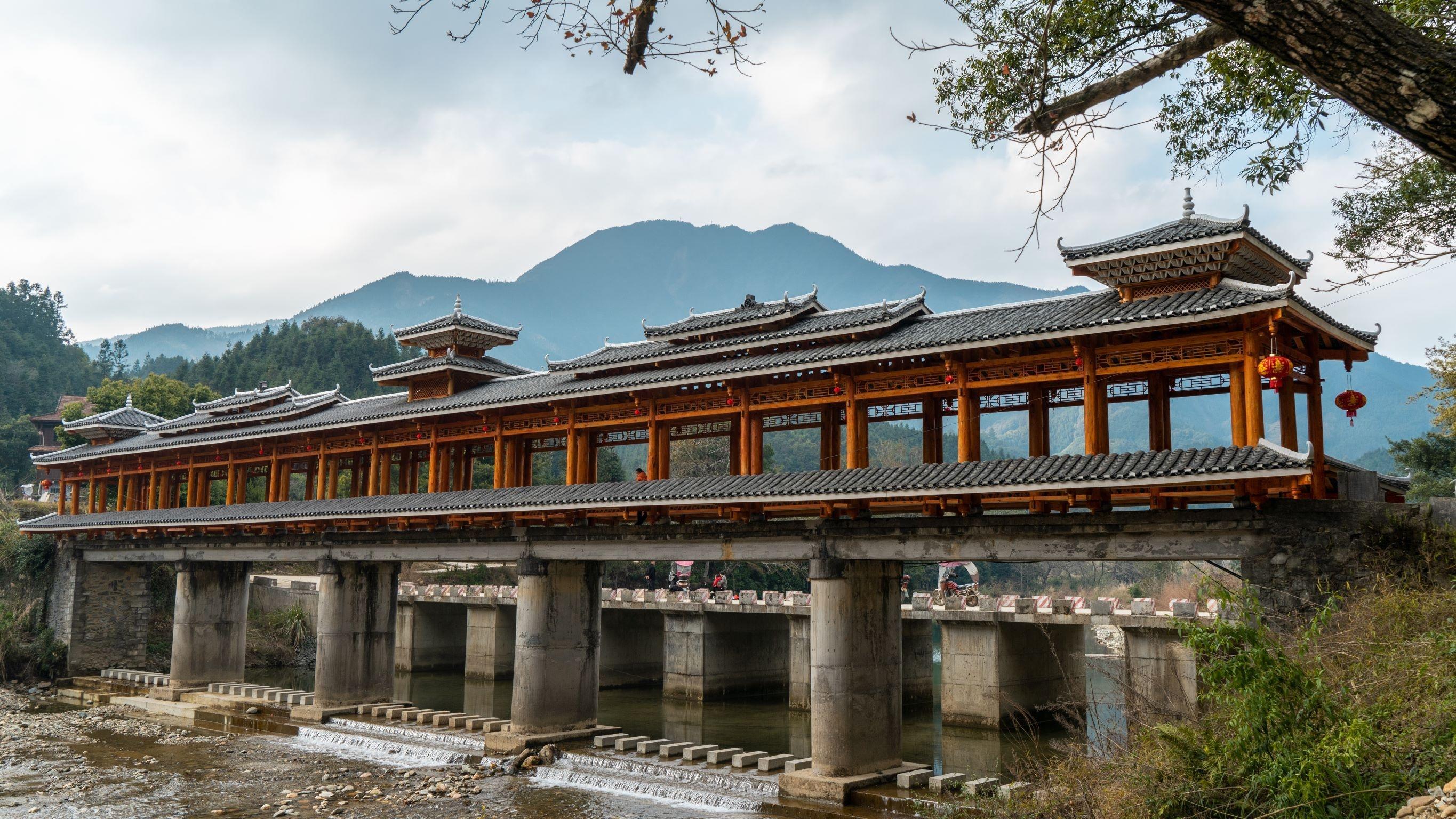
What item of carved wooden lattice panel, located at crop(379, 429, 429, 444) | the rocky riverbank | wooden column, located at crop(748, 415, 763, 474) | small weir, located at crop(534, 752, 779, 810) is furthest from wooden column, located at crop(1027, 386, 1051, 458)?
carved wooden lattice panel, located at crop(379, 429, 429, 444)

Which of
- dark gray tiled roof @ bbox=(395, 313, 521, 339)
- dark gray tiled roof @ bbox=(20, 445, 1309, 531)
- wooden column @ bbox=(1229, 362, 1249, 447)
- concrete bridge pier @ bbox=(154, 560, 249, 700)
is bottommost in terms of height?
concrete bridge pier @ bbox=(154, 560, 249, 700)

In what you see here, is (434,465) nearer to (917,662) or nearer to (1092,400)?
(1092,400)

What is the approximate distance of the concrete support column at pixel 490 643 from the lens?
142 ft

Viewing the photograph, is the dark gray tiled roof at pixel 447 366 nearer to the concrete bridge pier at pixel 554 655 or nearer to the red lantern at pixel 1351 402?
the concrete bridge pier at pixel 554 655

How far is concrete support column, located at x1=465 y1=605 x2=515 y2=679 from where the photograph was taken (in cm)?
4331

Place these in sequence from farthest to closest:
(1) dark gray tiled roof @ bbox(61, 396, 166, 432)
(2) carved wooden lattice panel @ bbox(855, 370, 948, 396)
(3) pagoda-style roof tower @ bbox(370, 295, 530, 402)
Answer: (1) dark gray tiled roof @ bbox(61, 396, 166, 432), (3) pagoda-style roof tower @ bbox(370, 295, 530, 402), (2) carved wooden lattice panel @ bbox(855, 370, 948, 396)

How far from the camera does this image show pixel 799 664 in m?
35.5

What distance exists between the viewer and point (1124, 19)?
1220cm

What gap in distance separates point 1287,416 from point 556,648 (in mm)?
15901

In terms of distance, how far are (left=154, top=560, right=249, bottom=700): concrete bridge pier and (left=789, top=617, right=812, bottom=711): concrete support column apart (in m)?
18.7

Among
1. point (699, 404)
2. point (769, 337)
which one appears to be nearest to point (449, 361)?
point (699, 404)

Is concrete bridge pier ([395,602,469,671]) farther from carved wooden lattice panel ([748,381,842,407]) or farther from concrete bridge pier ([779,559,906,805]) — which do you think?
concrete bridge pier ([779,559,906,805])

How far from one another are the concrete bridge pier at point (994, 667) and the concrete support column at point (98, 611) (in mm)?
30226

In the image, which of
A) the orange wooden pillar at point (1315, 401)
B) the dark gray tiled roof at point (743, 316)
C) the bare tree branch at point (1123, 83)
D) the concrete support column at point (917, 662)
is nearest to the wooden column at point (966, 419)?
the dark gray tiled roof at point (743, 316)
